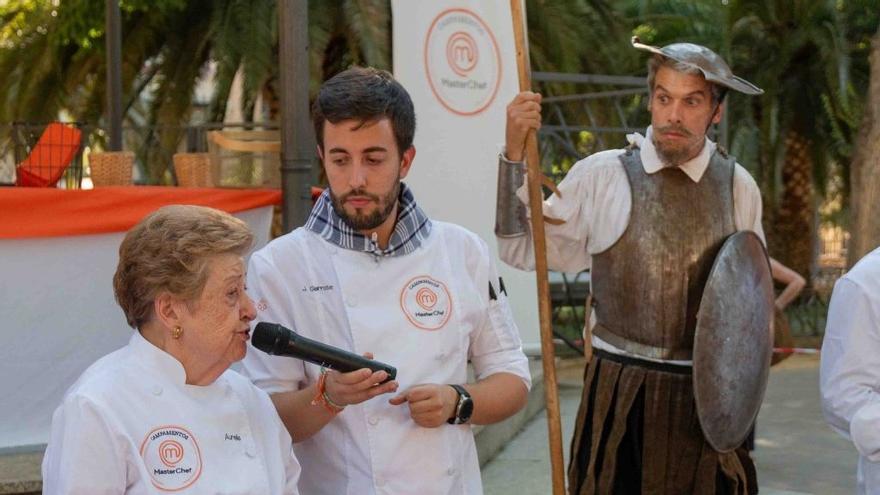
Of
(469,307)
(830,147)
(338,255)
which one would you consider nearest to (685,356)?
(469,307)

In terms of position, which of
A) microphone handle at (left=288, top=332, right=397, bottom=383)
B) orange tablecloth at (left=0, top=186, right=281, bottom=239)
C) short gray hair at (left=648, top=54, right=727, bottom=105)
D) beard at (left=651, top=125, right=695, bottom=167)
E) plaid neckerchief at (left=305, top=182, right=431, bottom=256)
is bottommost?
microphone handle at (left=288, top=332, right=397, bottom=383)

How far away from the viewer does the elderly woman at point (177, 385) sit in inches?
84.8

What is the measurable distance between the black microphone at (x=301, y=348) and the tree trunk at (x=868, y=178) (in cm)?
836

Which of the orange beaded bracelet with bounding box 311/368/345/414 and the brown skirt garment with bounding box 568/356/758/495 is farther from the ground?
the orange beaded bracelet with bounding box 311/368/345/414

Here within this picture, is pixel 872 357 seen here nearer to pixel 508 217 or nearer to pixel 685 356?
pixel 685 356

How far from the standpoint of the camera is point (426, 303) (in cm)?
258

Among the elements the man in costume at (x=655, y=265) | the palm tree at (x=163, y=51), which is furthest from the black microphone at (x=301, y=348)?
the palm tree at (x=163, y=51)

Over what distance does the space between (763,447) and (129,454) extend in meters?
5.47

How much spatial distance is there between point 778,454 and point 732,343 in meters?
3.45

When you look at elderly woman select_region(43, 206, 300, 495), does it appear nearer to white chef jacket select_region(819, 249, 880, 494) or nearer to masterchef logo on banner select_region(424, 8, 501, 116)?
white chef jacket select_region(819, 249, 880, 494)

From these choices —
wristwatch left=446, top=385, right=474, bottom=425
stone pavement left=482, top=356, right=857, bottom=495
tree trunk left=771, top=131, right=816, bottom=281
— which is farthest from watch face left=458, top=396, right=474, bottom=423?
tree trunk left=771, top=131, right=816, bottom=281

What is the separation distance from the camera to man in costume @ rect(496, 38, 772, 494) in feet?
12.0

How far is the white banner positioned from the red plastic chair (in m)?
1.73

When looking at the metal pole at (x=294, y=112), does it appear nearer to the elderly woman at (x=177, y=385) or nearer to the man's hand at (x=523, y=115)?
the man's hand at (x=523, y=115)
